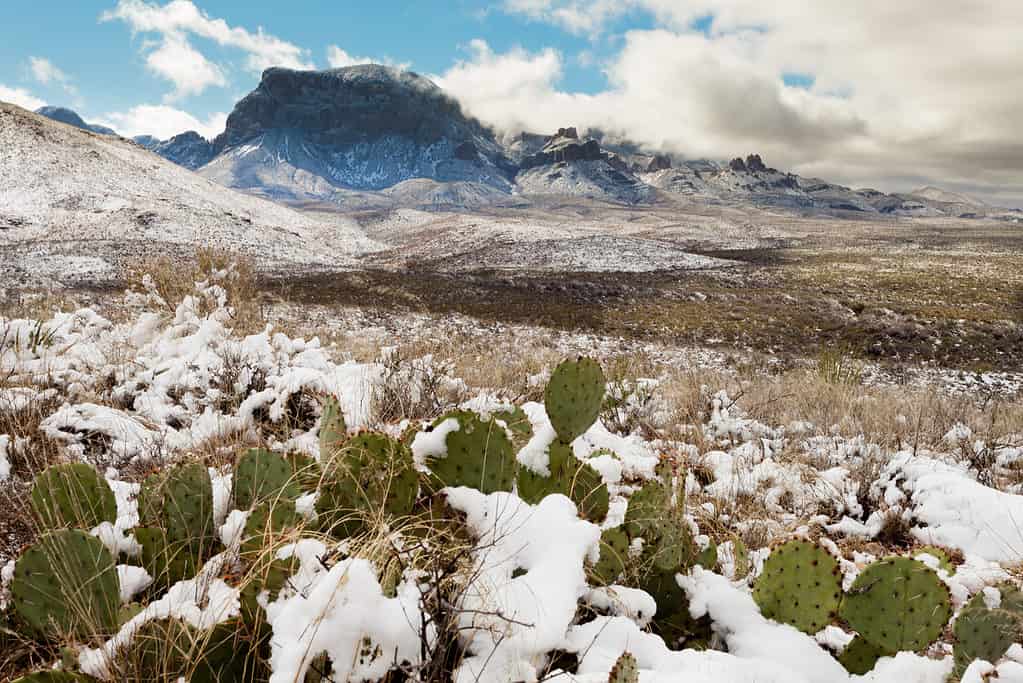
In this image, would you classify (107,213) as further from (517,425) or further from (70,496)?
(517,425)

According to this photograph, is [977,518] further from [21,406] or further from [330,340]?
[330,340]

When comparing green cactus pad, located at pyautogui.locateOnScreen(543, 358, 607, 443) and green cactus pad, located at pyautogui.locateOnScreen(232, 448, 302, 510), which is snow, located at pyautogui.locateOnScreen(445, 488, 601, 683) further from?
green cactus pad, located at pyautogui.locateOnScreen(232, 448, 302, 510)

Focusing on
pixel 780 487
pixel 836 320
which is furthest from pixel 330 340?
pixel 836 320

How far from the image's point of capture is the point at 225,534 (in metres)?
1.87

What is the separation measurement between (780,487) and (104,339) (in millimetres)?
7674

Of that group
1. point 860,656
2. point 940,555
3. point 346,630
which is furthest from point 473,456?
point 940,555

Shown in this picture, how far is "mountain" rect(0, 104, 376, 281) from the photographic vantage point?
2836 centimetres

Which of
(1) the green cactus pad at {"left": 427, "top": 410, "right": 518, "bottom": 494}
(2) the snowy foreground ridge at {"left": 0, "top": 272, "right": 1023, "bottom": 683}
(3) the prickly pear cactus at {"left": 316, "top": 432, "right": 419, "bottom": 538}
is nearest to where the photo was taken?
(2) the snowy foreground ridge at {"left": 0, "top": 272, "right": 1023, "bottom": 683}

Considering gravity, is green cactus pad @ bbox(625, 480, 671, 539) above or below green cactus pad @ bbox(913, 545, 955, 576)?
above

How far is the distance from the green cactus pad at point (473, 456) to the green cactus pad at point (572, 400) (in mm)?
426

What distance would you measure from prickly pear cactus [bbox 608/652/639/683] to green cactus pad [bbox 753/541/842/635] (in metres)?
0.84

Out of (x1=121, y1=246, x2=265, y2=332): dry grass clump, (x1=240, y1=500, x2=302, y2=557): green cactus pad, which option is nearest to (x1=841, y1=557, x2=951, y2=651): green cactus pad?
(x1=240, y1=500, x2=302, y2=557): green cactus pad

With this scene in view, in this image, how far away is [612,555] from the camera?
2.02m

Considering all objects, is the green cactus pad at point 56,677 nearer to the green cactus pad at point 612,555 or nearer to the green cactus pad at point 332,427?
the green cactus pad at point 332,427
